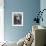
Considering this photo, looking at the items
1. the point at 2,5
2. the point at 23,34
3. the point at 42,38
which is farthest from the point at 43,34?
the point at 2,5

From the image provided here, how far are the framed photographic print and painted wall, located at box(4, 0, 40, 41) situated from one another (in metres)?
0.12

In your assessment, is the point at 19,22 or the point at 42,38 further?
the point at 19,22

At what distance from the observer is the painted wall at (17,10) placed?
16.9ft

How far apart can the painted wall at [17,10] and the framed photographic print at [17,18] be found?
118mm

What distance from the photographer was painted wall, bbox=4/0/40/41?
16.9ft

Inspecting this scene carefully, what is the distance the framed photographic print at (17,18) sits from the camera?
520 centimetres

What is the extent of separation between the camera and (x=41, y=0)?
198 inches

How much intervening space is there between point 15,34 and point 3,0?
1.40 meters

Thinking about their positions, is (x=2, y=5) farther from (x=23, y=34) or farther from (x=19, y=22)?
(x=23, y=34)

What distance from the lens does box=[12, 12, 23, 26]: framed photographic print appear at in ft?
17.1

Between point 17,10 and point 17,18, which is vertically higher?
point 17,10

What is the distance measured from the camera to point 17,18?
524 cm

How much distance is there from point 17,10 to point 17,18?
1.04ft

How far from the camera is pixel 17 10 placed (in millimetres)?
5184
